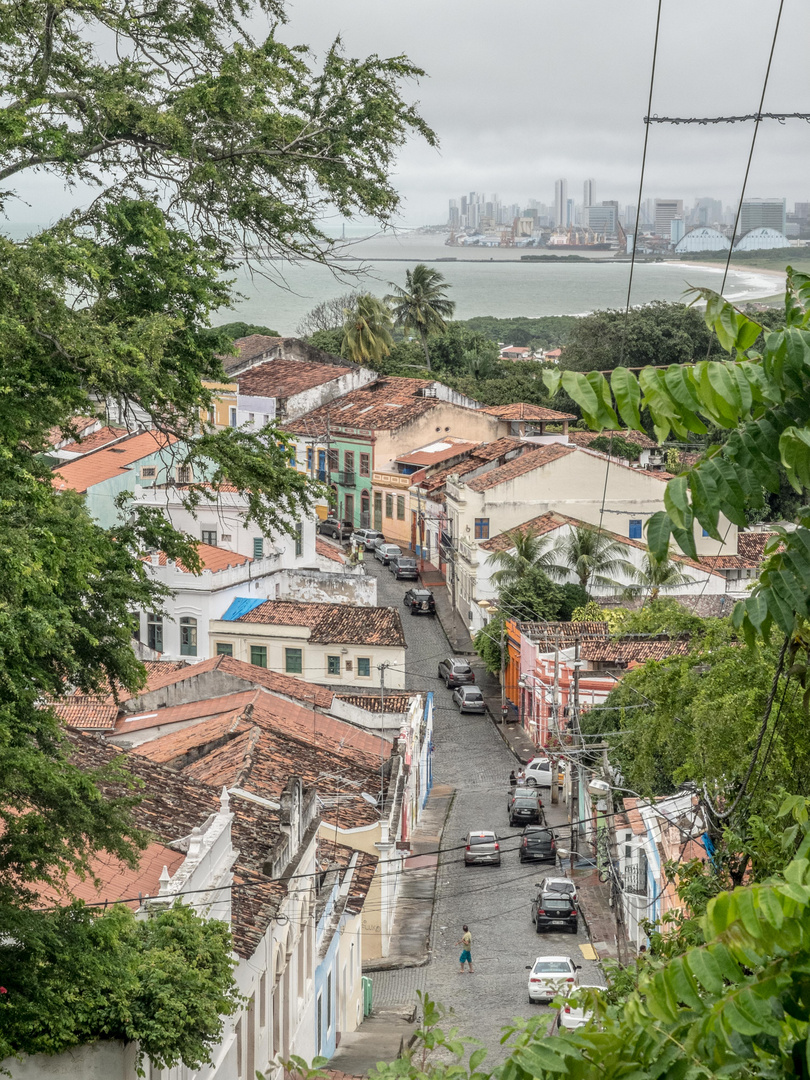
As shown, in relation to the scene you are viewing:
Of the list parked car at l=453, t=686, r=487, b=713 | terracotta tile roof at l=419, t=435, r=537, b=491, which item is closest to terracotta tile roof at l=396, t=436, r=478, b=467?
terracotta tile roof at l=419, t=435, r=537, b=491

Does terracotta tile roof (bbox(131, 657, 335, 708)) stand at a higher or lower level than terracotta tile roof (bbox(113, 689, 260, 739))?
lower

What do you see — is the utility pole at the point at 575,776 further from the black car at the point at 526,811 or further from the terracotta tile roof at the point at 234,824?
the terracotta tile roof at the point at 234,824

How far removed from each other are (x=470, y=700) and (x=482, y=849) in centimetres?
1309

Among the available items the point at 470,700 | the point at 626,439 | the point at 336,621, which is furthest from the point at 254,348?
the point at 336,621

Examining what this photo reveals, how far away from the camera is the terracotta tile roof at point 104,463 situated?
5297cm

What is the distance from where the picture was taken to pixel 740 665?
16.3m

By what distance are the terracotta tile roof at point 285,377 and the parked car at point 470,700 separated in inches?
1199

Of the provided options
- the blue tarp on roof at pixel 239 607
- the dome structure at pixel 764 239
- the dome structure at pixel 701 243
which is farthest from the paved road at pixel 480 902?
the dome structure at pixel 701 243

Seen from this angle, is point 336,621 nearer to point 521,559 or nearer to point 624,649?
point 521,559

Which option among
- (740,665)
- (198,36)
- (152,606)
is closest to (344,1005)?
(740,665)

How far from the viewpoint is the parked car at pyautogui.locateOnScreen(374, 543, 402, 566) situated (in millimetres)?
64688

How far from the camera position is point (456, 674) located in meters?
50.2

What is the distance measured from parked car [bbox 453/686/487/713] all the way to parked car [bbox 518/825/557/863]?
1204cm

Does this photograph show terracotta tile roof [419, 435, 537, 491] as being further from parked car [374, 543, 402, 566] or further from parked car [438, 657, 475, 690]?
parked car [438, 657, 475, 690]
